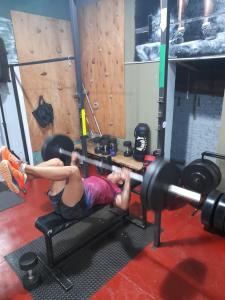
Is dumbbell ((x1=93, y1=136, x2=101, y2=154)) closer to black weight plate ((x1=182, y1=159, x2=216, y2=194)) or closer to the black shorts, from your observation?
black weight plate ((x1=182, y1=159, x2=216, y2=194))

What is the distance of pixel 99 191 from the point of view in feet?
6.84

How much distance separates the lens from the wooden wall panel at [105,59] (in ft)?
10.8

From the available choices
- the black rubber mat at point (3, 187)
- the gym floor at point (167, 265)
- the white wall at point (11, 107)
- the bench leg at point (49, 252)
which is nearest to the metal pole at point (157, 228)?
the gym floor at point (167, 265)

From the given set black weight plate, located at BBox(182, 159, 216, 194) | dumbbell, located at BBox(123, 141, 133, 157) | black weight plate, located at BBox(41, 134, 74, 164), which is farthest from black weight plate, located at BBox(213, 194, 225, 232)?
dumbbell, located at BBox(123, 141, 133, 157)

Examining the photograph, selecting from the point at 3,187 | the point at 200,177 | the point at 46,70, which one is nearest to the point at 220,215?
the point at 200,177

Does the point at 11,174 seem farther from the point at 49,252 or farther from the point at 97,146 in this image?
the point at 97,146

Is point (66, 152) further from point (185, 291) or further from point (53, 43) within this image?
point (53, 43)

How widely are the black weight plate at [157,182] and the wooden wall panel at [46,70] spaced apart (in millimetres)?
2816

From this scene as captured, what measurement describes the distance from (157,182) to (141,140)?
1964 millimetres

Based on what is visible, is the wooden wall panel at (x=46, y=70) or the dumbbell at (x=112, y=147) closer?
the wooden wall panel at (x=46, y=70)

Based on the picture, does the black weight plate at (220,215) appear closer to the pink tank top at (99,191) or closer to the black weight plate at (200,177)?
the pink tank top at (99,191)

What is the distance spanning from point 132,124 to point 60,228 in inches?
83.1

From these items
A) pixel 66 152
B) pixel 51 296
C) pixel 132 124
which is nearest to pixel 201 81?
pixel 132 124

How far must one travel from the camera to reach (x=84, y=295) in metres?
1.68
